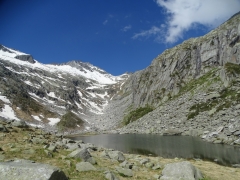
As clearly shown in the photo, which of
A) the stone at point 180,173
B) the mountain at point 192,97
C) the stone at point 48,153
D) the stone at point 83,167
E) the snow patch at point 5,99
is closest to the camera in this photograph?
the stone at point 83,167

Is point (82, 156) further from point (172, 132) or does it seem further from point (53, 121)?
point (53, 121)

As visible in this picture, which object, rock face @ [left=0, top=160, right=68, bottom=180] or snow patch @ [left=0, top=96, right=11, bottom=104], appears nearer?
rock face @ [left=0, top=160, right=68, bottom=180]

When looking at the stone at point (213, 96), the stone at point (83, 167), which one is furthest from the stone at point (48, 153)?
the stone at point (213, 96)

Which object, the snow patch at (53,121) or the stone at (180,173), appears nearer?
the stone at (180,173)

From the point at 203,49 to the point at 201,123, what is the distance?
88349mm

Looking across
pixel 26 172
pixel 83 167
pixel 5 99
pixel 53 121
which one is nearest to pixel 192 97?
pixel 83 167

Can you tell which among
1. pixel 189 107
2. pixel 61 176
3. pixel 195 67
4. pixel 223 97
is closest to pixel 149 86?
pixel 195 67

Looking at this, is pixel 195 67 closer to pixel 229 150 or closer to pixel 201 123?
pixel 201 123

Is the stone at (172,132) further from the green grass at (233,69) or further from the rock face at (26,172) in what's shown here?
the rock face at (26,172)

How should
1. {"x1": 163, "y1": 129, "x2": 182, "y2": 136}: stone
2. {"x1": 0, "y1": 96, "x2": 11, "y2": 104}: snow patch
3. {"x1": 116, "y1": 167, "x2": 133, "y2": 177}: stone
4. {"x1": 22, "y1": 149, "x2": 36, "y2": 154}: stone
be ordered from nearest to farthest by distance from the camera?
{"x1": 116, "y1": 167, "x2": 133, "y2": 177}: stone, {"x1": 22, "y1": 149, "x2": 36, "y2": 154}: stone, {"x1": 163, "y1": 129, "x2": 182, "y2": 136}: stone, {"x1": 0, "y1": 96, "x2": 11, "y2": 104}: snow patch

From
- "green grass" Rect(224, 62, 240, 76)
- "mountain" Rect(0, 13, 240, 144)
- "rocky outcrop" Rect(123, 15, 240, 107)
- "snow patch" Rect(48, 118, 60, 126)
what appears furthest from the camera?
"snow patch" Rect(48, 118, 60, 126)

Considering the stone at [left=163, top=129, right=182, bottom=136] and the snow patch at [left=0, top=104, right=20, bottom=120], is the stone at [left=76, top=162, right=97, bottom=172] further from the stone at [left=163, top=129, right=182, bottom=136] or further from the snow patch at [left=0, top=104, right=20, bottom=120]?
the snow patch at [left=0, top=104, right=20, bottom=120]

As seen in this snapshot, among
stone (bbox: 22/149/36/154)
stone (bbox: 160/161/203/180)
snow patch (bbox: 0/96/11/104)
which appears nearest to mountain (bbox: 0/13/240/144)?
snow patch (bbox: 0/96/11/104)

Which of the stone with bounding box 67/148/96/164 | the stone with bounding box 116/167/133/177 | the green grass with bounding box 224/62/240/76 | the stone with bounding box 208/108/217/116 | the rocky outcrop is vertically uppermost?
the rocky outcrop
